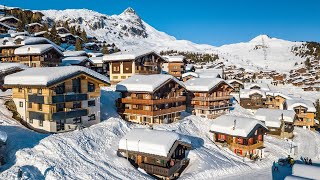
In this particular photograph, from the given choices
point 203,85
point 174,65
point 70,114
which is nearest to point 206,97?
point 203,85

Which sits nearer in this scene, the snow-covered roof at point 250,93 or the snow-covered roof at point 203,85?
the snow-covered roof at point 203,85

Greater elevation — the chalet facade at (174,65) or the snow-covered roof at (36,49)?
the snow-covered roof at (36,49)

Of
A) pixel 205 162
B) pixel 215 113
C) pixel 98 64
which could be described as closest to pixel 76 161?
pixel 205 162

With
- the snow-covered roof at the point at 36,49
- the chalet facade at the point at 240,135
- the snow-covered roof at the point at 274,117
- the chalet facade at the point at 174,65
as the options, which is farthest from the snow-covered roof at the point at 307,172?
the chalet facade at the point at 174,65

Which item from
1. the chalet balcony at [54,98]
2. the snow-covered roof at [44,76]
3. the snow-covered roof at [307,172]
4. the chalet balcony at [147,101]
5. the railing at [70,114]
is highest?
the snow-covered roof at [44,76]

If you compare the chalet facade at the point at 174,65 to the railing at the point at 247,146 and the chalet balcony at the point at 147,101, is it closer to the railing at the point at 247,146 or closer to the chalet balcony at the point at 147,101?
the chalet balcony at the point at 147,101

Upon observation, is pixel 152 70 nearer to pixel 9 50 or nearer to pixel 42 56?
pixel 42 56

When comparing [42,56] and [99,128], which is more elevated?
[42,56]
